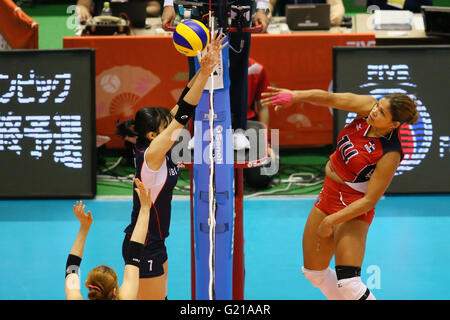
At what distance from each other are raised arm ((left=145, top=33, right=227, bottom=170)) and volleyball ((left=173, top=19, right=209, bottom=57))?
0.29 ft

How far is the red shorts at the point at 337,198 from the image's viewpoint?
16.7 ft

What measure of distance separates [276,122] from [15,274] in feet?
12.3

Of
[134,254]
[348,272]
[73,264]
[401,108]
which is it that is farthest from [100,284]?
[401,108]

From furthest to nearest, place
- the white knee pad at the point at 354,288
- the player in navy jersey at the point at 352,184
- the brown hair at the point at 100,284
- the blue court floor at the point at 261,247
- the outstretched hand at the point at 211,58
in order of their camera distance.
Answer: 1. the blue court floor at the point at 261,247
2. the white knee pad at the point at 354,288
3. the player in navy jersey at the point at 352,184
4. the outstretched hand at the point at 211,58
5. the brown hair at the point at 100,284

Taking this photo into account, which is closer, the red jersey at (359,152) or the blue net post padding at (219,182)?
the blue net post padding at (219,182)

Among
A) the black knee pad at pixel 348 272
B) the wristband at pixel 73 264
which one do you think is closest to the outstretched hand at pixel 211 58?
the wristband at pixel 73 264

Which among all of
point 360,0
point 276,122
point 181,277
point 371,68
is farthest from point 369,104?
point 360,0

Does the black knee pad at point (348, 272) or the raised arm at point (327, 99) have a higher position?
the raised arm at point (327, 99)

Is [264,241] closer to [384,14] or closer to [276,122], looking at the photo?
[276,122]

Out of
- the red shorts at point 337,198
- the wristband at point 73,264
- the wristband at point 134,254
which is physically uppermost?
the red shorts at point 337,198

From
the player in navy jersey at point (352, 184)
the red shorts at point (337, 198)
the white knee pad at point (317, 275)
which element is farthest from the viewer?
the white knee pad at point (317, 275)

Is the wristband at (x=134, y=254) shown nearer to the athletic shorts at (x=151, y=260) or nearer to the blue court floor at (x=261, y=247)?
the athletic shorts at (x=151, y=260)

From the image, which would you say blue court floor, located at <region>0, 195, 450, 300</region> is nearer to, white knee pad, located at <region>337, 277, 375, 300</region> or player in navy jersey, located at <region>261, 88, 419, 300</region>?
player in navy jersey, located at <region>261, 88, 419, 300</region>

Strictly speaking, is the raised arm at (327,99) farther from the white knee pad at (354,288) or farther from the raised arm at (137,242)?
the white knee pad at (354,288)
